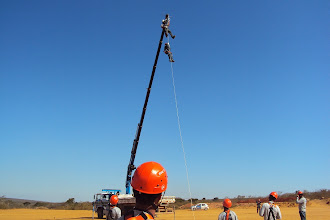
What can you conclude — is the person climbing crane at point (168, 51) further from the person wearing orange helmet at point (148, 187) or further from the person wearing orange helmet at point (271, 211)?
the person wearing orange helmet at point (148, 187)

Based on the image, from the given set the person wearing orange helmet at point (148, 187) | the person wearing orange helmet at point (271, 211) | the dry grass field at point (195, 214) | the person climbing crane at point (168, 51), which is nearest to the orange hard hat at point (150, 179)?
the person wearing orange helmet at point (148, 187)

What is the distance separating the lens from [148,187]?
271cm

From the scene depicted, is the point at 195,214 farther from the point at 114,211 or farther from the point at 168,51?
the point at 114,211

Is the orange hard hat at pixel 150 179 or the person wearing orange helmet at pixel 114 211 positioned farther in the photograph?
the person wearing orange helmet at pixel 114 211

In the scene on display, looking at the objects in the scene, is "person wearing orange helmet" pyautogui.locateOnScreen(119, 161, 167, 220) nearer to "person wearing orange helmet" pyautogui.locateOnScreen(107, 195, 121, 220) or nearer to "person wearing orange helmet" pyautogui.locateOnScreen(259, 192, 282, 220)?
"person wearing orange helmet" pyautogui.locateOnScreen(107, 195, 121, 220)

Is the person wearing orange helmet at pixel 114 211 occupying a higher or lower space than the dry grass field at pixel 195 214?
higher

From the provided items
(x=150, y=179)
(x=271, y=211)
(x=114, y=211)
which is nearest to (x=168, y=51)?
(x=114, y=211)

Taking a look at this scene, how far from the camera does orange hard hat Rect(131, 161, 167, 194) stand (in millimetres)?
2719

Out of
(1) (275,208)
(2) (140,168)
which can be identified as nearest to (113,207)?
(1) (275,208)

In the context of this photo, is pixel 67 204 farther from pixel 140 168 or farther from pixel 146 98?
pixel 140 168

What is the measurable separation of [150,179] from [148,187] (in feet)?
0.24

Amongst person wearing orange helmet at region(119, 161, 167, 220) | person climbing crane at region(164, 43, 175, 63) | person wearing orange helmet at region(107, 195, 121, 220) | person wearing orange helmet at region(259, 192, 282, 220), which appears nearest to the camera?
person wearing orange helmet at region(119, 161, 167, 220)

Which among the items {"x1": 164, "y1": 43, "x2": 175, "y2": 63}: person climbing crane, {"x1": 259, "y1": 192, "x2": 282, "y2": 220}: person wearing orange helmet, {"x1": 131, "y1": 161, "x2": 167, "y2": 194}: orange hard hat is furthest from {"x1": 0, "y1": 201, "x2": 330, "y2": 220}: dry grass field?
{"x1": 131, "y1": 161, "x2": 167, "y2": 194}: orange hard hat

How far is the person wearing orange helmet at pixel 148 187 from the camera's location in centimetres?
266
